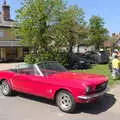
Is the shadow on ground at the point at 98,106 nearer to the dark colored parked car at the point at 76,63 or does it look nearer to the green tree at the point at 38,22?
the green tree at the point at 38,22

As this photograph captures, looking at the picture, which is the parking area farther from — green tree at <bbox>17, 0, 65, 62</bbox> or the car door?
green tree at <bbox>17, 0, 65, 62</bbox>

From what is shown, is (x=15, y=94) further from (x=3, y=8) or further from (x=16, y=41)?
(x=3, y=8)

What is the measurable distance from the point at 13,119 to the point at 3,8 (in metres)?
39.2

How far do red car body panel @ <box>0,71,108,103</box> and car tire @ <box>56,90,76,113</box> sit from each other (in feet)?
0.46

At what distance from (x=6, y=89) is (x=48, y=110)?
2.85 m

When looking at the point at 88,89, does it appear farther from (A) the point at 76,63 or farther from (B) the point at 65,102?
(A) the point at 76,63

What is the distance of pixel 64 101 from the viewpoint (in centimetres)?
793

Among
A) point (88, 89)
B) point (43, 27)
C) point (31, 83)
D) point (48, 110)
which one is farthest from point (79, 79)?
point (43, 27)

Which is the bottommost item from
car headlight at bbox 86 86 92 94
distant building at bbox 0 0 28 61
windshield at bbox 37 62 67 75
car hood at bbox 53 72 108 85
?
car headlight at bbox 86 86 92 94

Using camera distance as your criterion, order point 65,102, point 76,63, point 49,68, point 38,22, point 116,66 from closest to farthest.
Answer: point 65,102 → point 49,68 → point 116,66 → point 38,22 → point 76,63

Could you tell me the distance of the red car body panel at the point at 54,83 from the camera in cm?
762

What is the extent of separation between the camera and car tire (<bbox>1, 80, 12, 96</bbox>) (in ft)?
33.4

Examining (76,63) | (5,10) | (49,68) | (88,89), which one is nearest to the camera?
(88,89)

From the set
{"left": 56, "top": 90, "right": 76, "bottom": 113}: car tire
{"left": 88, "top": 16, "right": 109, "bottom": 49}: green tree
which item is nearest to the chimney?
{"left": 88, "top": 16, "right": 109, "bottom": 49}: green tree
